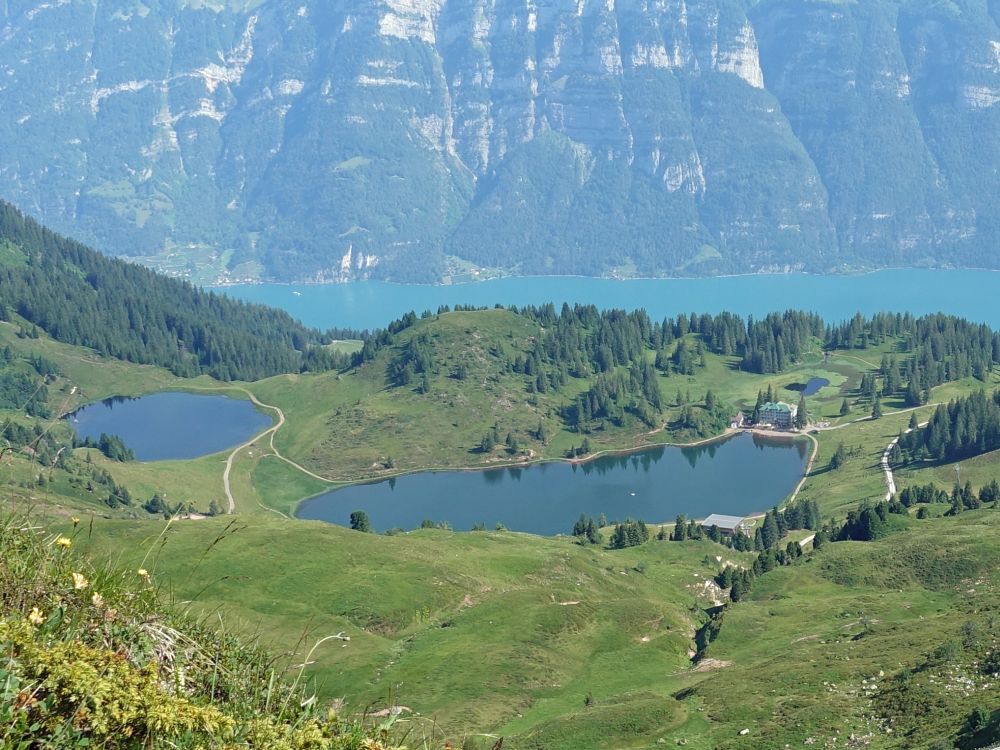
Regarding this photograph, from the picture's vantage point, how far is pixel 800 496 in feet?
612

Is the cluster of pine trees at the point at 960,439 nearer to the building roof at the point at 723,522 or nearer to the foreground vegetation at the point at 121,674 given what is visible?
the building roof at the point at 723,522

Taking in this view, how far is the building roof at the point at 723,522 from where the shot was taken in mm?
165875

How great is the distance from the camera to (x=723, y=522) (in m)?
168

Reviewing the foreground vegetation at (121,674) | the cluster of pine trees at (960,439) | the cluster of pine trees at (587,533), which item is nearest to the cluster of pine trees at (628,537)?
the cluster of pine trees at (587,533)

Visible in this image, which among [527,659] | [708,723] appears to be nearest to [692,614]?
[527,659]

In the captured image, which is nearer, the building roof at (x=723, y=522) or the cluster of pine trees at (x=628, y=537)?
the cluster of pine trees at (x=628, y=537)

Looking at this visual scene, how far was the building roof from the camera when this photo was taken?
6531 inches

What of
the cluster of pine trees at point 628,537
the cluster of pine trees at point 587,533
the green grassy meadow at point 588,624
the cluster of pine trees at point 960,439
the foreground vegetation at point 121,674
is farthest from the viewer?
the cluster of pine trees at point 960,439

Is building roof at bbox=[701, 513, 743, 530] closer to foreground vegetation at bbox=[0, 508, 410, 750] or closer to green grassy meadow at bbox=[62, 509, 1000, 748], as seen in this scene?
green grassy meadow at bbox=[62, 509, 1000, 748]

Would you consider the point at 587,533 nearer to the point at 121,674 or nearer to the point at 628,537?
the point at 628,537

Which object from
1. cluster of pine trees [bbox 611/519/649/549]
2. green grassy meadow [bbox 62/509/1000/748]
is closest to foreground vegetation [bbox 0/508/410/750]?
green grassy meadow [bbox 62/509/1000/748]

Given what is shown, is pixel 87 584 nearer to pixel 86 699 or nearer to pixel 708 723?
pixel 86 699

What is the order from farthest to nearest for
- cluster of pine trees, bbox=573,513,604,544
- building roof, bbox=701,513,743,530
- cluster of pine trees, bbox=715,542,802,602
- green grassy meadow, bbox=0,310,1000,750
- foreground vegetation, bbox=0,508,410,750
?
building roof, bbox=701,513,743,530 < cluster of pine trees, bbox=573,513,604,544 < cluster of pine trees, bbox=715,542,802,602 < green grassy meadow, bbox=0,310,1000,750 < foreground vegetation, bbox=0,508,410,750

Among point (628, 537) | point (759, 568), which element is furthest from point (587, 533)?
point (759, 568)
